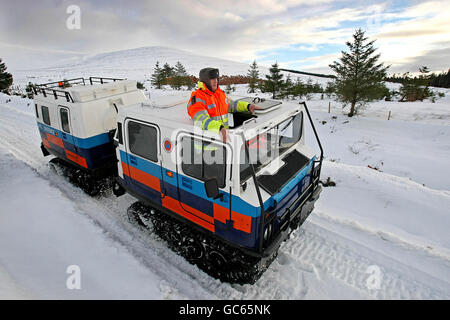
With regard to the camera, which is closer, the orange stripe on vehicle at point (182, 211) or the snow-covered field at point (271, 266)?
the snow-covered field at point (271, 266)

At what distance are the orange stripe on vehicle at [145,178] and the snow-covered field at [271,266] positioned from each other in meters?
1.16

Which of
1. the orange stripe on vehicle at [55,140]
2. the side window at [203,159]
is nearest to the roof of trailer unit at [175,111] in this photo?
the side window at [203,159]

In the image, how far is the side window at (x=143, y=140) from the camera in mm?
4422

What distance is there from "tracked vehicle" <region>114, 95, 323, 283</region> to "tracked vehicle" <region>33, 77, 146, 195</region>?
1.33 meters

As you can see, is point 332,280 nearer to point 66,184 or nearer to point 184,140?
point 184,140

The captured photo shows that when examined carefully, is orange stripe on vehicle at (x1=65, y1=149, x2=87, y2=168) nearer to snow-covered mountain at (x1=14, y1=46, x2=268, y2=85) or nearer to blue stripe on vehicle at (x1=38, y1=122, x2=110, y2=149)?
blue stripe on vehicle at (x1=38, y1=122, x2=110, y2=149)

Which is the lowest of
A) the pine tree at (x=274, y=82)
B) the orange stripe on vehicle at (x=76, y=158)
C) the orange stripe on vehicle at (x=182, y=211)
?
the orange stripe on vehicle at (x=182, y=211)

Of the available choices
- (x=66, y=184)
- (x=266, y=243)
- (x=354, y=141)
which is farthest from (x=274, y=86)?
(x=266, y=243)

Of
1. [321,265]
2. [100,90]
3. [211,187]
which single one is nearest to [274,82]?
[100,90]

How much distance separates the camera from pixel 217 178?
3.71 m

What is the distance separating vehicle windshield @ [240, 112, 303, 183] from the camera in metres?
3.73

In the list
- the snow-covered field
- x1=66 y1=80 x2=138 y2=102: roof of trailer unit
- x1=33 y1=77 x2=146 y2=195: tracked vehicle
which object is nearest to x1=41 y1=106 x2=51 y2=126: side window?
x1=33 y1=77 x2=146 y2=195: tracked vehicle

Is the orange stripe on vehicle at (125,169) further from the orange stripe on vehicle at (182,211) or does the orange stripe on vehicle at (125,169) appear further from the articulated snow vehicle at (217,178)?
the orange stripe on vehicle at (182,211)

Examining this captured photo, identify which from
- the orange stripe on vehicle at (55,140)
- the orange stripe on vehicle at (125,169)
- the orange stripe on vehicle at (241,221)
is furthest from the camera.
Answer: the orange stripe on vehicle at (55,140)
